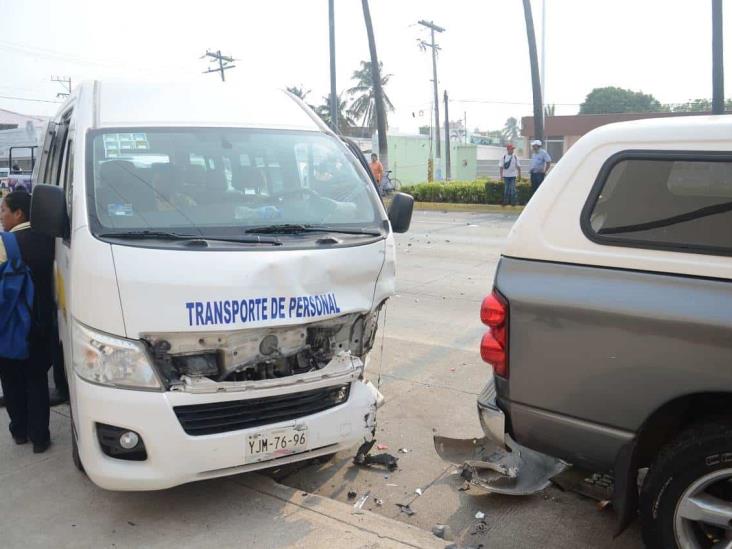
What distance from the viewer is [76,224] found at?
375 centimetres

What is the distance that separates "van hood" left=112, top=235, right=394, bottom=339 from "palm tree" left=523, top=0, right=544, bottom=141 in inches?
770

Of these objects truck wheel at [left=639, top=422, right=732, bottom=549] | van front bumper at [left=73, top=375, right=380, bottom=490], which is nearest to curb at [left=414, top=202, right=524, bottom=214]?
van front bumper at [left=73, top=375, right=380, bottom=490]

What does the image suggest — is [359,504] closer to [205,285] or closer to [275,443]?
[275,443]

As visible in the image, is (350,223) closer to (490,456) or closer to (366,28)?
(490,456)

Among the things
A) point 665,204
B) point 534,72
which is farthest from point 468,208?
point 665,204

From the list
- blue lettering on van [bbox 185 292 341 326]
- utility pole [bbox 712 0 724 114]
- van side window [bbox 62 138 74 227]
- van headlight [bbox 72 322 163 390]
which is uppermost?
utility pole [bbox 712 0 724 114]

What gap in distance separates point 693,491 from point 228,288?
2.27m

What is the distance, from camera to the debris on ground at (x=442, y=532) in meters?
3.55

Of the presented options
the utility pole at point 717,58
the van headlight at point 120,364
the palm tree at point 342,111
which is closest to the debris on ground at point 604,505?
the van headlight at point 120,364

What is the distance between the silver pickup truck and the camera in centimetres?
271

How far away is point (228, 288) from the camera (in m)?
3.47

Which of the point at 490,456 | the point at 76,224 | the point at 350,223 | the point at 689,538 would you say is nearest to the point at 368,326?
the point at 350,223

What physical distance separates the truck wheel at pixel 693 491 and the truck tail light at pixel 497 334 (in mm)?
772

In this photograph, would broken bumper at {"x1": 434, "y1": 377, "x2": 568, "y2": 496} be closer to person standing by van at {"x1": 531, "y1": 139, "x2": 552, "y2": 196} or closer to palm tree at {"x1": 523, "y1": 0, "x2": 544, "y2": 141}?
person standing by van at {"x1": 531, "y1": 139, "x2": 552, "y2": 196}
